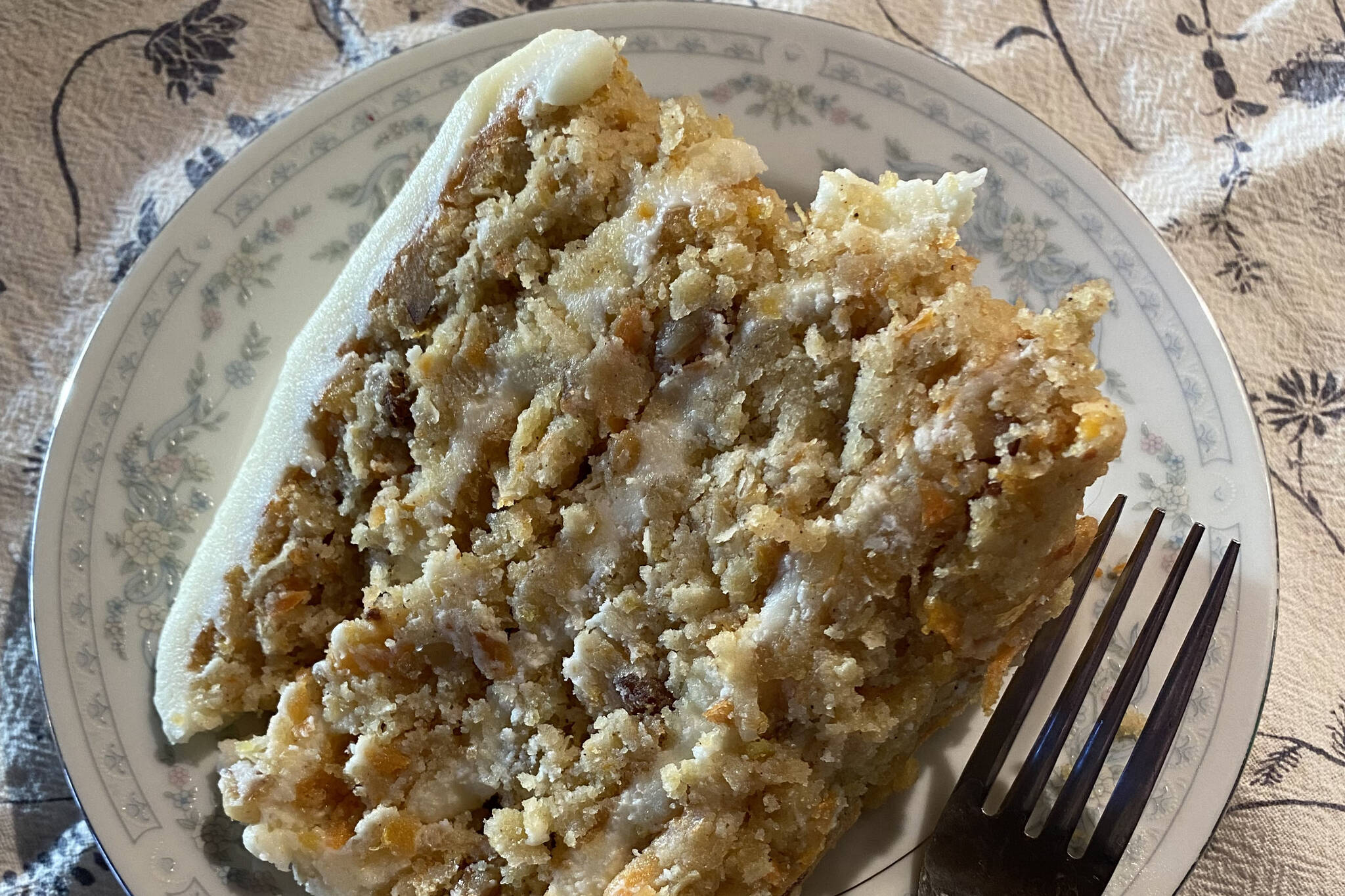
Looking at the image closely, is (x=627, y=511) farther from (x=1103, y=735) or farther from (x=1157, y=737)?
(x=1157, y=737)

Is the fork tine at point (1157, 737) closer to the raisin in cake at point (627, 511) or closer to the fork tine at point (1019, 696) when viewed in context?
the fork tine at point (1019, 696)

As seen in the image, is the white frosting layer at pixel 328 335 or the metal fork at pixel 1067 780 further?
the metal fork at pixel 1067 780

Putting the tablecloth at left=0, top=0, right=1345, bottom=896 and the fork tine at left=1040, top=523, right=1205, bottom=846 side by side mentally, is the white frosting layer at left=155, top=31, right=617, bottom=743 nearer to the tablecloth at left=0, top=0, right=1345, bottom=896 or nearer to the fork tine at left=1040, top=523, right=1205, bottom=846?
the tablecloth at left=0, top=0, right=1345, bottom=896

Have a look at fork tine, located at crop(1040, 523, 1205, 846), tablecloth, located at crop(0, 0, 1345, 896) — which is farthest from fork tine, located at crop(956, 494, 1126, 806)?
tablecloth, located at crop(0, 0, 1345, 896)

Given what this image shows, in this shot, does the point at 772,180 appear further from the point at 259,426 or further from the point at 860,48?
the point at 259,426

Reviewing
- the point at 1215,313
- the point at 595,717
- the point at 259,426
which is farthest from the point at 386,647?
the point at 1215,313

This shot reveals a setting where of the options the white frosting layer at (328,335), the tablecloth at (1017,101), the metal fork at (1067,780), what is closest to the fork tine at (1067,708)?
the metal fork at (1067,780)

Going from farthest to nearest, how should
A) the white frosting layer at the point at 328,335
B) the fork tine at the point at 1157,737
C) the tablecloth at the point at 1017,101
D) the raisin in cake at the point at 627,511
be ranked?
the tablecloth at the point at 1017,101 → the fork tine at the point at 1157,737 → the white frosting layer at the point at 328,335 → the raisin in cake at the point at 627,511
